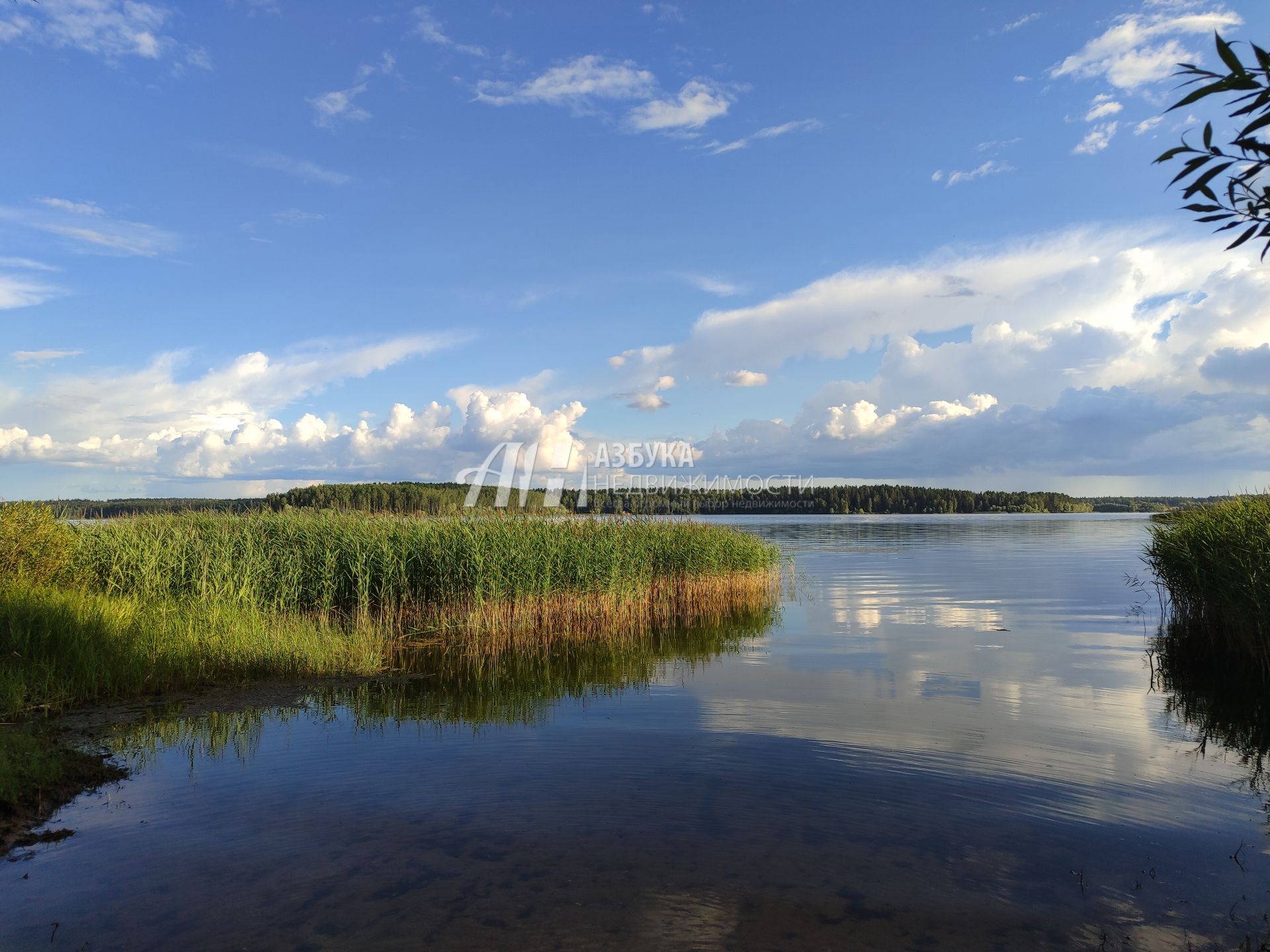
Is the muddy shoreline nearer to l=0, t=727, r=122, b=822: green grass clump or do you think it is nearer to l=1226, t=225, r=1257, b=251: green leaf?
l=0, t=727, r=122, b=822: green grass clump

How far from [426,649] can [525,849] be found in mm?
12264

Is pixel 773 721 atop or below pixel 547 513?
below

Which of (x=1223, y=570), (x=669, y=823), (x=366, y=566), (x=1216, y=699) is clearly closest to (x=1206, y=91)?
(x=669, y=823)

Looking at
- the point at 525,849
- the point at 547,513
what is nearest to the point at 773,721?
the point at 525,849

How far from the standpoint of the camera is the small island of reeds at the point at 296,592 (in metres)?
13.4

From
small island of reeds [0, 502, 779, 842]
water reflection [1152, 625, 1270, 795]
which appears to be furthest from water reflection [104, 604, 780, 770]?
water reflection [1152, 625, 1270, 795]

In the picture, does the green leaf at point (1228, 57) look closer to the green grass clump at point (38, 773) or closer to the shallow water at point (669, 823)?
the shallow water at point (669, 823)

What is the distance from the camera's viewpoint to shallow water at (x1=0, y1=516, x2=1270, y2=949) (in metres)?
6.38

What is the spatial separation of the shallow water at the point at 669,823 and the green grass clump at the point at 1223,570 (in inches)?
105

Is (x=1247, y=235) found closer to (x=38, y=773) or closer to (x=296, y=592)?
(x=38, y=773)

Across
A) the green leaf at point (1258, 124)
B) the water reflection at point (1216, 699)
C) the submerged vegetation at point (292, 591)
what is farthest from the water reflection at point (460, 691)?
the green leaf at point (1258, 124)

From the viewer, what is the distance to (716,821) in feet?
28.2

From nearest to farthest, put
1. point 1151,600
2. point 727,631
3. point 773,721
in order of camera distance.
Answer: point 773,721 → point 727,631 → point 1151,600

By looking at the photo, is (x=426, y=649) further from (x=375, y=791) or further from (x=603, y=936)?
(x=603, y=936)
